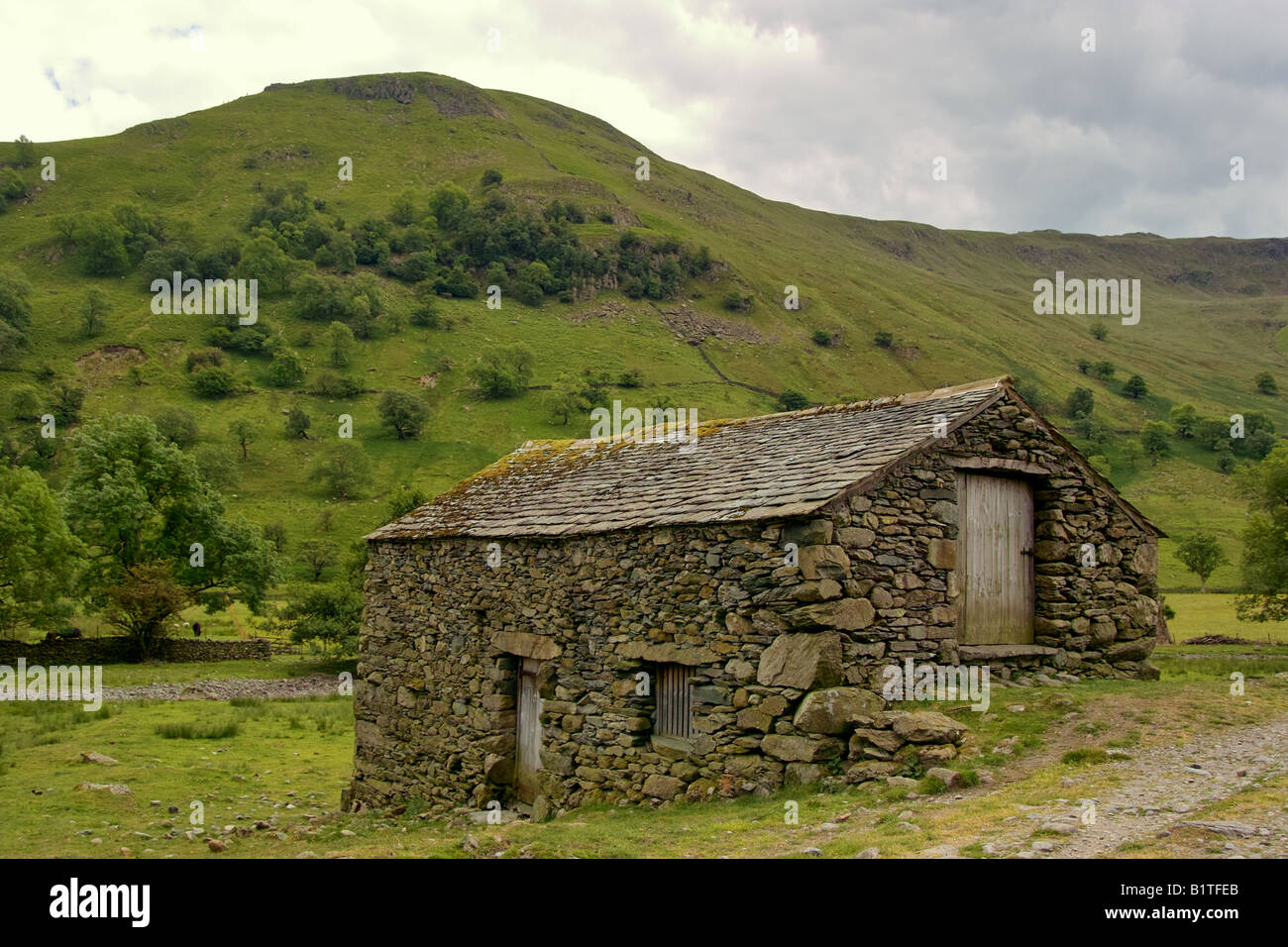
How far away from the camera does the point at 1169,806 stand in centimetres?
653

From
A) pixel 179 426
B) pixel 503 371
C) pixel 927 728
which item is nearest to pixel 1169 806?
pixel 927 728

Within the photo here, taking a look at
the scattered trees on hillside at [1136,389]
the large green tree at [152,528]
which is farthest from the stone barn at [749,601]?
the scattered trees on hillside at [1136,389]

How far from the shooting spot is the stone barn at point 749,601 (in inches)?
358

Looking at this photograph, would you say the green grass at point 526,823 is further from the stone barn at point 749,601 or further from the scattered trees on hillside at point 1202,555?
the scattered trees on hillside at point 1202,555

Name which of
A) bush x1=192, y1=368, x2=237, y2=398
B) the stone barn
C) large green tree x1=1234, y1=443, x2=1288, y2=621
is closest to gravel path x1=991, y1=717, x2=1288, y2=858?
the stone barn

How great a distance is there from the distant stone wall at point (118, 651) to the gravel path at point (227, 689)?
5850mm

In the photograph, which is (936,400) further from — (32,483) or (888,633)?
(32,483)

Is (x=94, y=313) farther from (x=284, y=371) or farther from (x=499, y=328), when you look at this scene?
(x=499, y=328)

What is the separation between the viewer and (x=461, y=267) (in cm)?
11462

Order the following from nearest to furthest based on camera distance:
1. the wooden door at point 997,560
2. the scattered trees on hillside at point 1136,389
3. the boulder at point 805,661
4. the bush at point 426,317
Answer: the boulder at point 805,661
the wooden door at point 997,560
the bush at point 426,317
the scattered trees on hillside at point 1136,389

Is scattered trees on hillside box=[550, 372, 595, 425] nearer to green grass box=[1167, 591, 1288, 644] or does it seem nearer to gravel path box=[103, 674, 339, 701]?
gravel path box=[103, 674, 339, 701]

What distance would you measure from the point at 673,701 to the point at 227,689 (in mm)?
25421

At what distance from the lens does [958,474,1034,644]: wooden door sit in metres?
11.0
